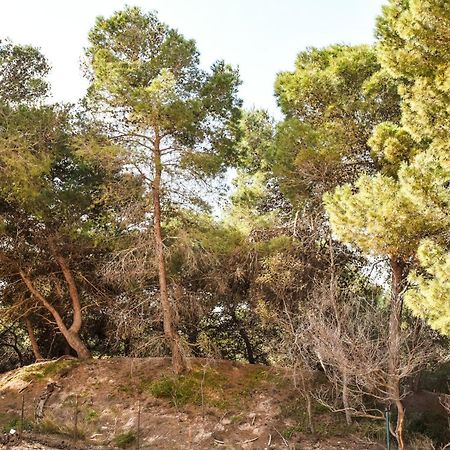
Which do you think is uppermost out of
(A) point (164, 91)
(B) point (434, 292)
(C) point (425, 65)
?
(A) point (164, 91)

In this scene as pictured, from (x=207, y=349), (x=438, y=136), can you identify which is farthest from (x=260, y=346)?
(x=438, y=136)

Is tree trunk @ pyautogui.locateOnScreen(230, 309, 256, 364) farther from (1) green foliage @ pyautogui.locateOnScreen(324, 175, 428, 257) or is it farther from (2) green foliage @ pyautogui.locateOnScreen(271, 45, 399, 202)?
(1) green foliage @ pyautogui.locateOnScreen(324, 175, 428, 257)

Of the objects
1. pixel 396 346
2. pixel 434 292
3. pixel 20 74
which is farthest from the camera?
pixel 20 74

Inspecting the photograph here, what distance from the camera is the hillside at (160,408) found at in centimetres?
1089

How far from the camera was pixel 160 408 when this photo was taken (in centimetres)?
1229

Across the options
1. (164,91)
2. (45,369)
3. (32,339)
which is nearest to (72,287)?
(45,369)

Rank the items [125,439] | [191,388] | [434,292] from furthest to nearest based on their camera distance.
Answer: [191,388]
[125,439]
[434,292]

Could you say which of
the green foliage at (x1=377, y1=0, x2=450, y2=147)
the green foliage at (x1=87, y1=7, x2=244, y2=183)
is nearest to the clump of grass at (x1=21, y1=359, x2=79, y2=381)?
the green foliage at (x1=87, y1=7, x2=244, y2=183)

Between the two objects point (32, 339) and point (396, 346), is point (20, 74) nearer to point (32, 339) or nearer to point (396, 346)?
point (32, 339)

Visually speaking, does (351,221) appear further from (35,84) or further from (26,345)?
(26,345)

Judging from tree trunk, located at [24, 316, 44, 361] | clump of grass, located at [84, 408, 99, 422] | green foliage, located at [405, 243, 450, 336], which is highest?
green foliage, located at [405, 243, 450, 336]

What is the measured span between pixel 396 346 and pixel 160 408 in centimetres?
627

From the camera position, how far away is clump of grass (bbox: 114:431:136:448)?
10.9 metres

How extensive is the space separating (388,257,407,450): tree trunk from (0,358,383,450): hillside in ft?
8.65
